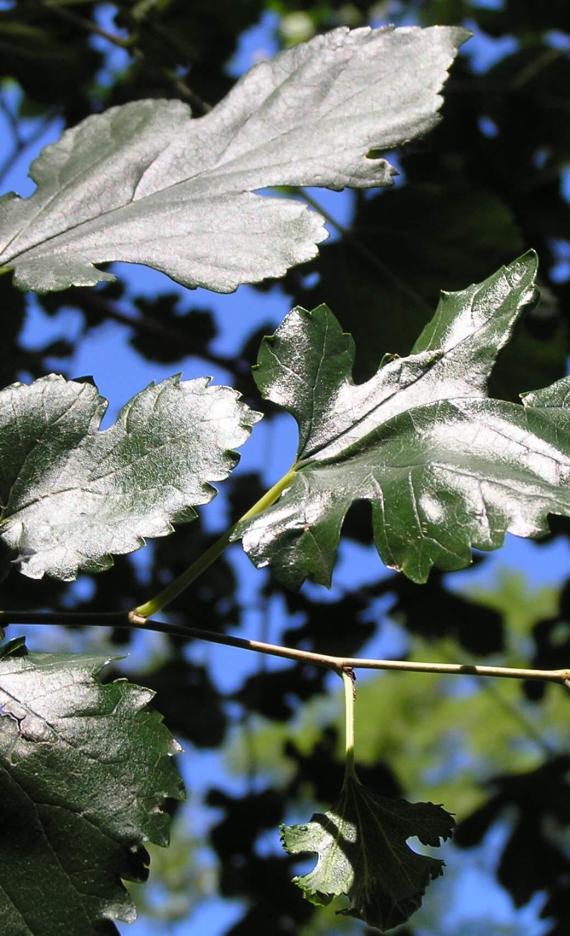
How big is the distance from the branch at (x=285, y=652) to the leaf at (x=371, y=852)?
0.26ft

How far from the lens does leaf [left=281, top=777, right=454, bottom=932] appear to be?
0.58 metres

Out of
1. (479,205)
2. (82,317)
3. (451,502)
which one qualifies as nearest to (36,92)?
(82,317)

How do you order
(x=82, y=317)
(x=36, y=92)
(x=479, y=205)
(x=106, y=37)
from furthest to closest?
(x=82, y=317) < (x=36, y=92) < (x=106, y=37) < (x=479, y=205)

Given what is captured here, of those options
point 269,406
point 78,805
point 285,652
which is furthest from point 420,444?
point 269,406

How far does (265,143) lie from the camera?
794 mm

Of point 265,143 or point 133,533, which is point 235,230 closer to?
point 265,143

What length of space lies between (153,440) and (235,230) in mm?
180

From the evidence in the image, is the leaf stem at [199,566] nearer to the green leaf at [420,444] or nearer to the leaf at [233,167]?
the green leaf at [420,444]

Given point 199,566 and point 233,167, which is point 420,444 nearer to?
point 199,566

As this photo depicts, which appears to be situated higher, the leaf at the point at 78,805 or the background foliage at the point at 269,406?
the leaf at the point at 78,805

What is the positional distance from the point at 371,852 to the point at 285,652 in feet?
0.38

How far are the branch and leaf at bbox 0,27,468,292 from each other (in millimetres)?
218

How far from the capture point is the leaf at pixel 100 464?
627 millimetres

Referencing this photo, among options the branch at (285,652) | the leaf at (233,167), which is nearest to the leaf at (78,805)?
the branch at (285,652)
